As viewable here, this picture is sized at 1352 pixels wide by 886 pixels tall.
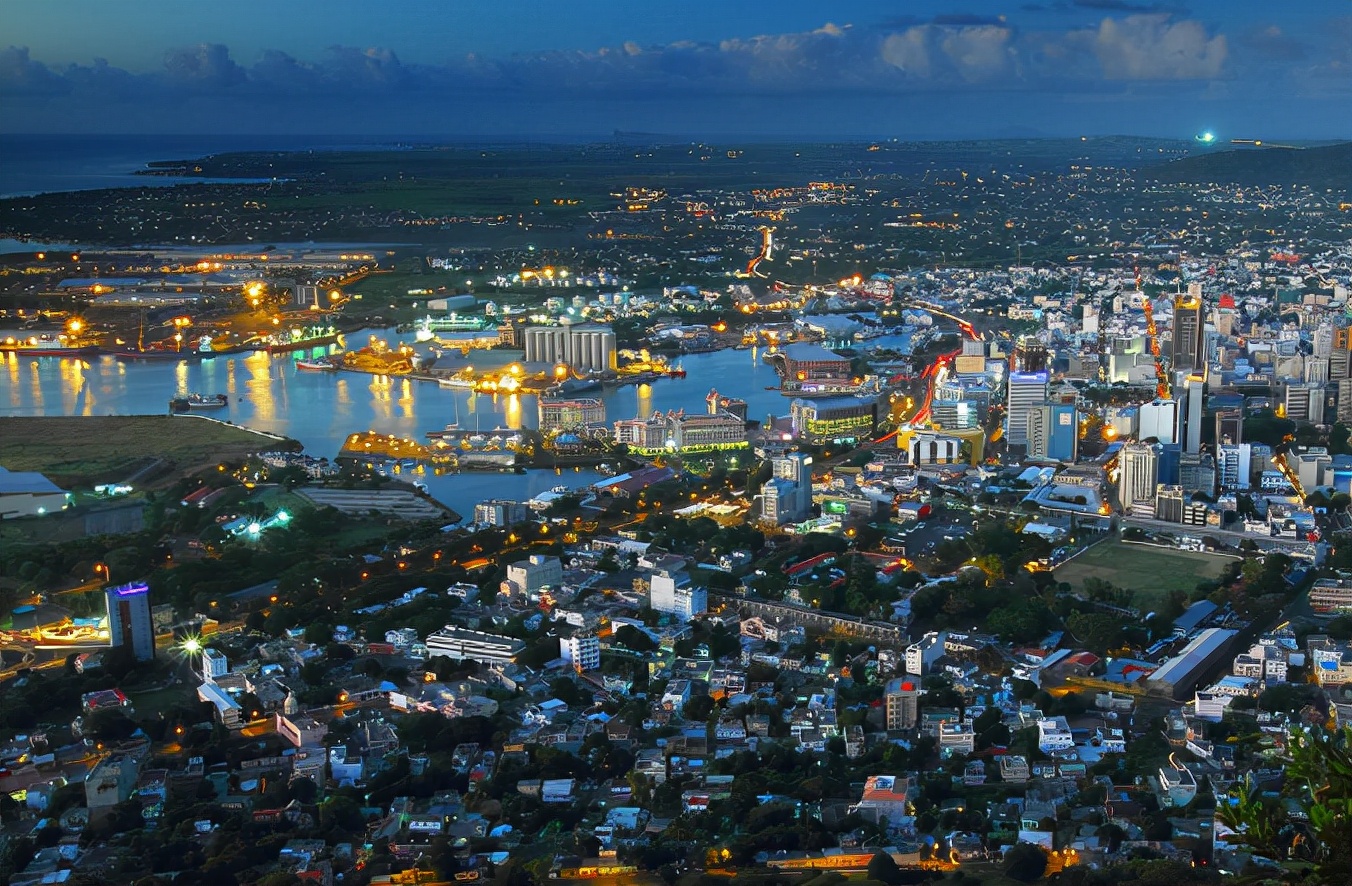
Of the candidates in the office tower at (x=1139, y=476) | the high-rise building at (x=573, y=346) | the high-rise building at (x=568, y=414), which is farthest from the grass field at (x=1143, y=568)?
the high-rise building at (x=573, y=346)

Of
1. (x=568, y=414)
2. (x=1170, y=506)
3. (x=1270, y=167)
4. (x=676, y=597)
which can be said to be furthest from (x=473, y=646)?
(x=1270, y=167)

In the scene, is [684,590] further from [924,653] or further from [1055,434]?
[1055,434]

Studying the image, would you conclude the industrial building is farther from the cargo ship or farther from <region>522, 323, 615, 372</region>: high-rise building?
the cargo ship

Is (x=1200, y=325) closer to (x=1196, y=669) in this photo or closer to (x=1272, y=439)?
(x=1272, y=439)

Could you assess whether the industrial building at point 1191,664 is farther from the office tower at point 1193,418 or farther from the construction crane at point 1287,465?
the office tower at point 1193,418

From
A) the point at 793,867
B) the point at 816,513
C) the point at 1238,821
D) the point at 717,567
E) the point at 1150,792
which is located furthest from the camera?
the point at 816,513

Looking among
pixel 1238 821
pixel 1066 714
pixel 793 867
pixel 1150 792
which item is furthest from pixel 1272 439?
pixel 1238 821
